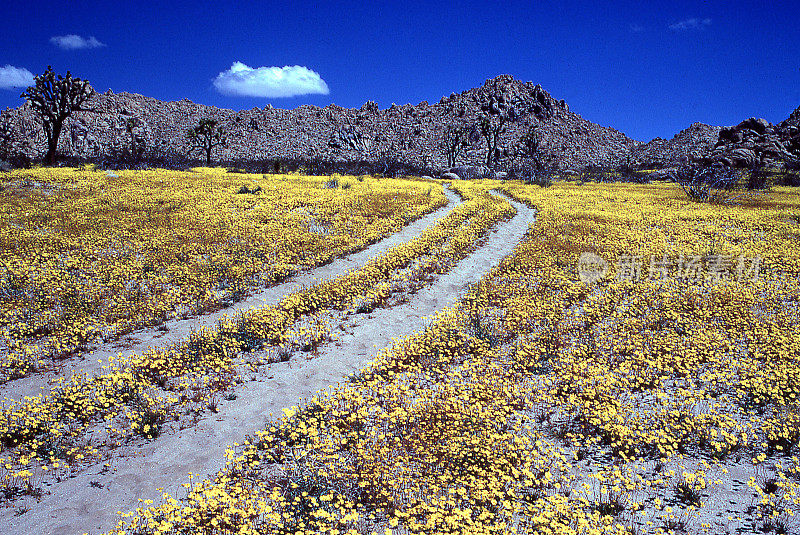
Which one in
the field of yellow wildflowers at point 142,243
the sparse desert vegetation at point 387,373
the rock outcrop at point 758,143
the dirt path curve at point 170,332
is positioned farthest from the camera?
the rock outcrop at point 758,143

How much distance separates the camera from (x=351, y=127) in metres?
162

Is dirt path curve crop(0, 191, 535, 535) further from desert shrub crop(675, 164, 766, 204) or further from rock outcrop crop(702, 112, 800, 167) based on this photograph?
rock outcrop crop(702, 112, 800, 167)

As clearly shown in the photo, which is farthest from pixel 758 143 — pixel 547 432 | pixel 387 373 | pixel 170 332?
pixel 170 332

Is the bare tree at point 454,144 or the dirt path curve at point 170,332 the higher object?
the bare tree at point 454,144

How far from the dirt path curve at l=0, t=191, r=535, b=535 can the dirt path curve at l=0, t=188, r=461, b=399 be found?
3.63 m

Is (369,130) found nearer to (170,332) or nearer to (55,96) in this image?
(55,96)

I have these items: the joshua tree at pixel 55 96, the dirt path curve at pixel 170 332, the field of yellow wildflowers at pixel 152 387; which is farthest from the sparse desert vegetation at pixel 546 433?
the joshua tree at pixel 55 96

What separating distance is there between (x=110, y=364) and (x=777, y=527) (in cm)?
1349

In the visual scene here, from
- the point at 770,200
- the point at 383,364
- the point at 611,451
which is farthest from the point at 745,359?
the point at 770,200

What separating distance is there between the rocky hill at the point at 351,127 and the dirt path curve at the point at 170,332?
105570 mm

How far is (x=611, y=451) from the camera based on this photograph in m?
8.03

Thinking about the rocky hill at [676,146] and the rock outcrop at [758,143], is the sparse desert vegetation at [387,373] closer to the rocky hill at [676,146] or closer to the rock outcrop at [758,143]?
the rock outcrop at [758,143]

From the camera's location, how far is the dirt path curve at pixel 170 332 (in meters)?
9.80

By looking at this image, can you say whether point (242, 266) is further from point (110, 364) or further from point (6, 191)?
point (6, 191)
